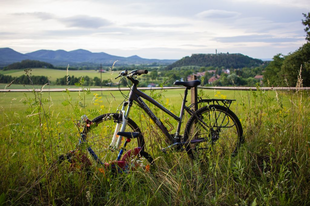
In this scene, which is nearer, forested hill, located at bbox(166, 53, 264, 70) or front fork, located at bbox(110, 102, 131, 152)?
front fork, located at bbox(110, 102, 131, 152)

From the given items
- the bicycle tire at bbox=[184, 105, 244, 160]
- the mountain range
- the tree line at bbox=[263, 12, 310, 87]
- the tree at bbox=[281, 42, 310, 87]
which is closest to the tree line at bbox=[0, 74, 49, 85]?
the mountain range

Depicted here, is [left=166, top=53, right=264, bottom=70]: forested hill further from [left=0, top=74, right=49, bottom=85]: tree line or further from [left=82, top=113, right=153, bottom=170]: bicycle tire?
[left=82, top=113, right=153, bottom=170]: bicycle tire

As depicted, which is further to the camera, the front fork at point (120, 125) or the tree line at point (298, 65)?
the tree line at point (298, 65)

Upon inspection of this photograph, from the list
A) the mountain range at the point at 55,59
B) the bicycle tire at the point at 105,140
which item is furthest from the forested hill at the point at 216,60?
the bicycle tire at the point at 105,140

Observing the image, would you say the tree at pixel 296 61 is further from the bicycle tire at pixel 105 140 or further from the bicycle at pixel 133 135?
the bicycle tire at pixel 105 140

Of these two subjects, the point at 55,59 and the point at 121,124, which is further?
the point at 55,59

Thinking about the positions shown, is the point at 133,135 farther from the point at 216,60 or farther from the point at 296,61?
the point at 296,61

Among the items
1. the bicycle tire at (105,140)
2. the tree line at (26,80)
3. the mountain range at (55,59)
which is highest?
the mountain range at (55,59)

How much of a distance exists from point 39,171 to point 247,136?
2872mm

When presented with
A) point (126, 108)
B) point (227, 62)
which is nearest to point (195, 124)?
point (126, 108)

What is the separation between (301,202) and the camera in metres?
2.50

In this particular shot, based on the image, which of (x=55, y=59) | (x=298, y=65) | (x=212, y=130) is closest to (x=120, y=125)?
(x=212, y=130)

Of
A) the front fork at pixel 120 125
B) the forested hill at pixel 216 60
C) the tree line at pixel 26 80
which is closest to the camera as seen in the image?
the tree line at pixel 26 80

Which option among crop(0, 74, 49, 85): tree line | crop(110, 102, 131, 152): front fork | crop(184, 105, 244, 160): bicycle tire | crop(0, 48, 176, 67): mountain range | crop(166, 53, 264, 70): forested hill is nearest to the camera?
crop(0, 74, 49, 85): tree line
